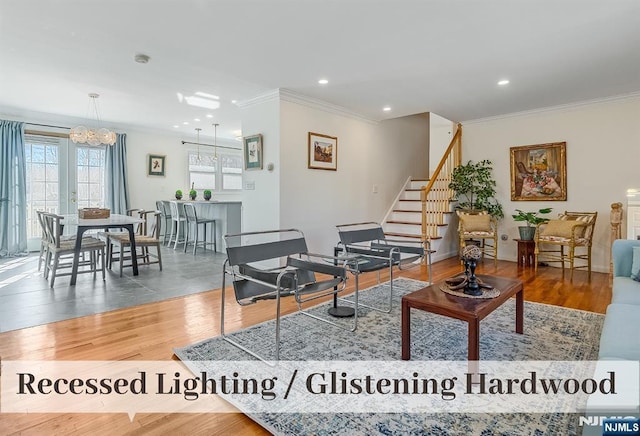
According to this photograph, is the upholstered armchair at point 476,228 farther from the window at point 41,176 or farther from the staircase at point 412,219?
the window at point 41,176

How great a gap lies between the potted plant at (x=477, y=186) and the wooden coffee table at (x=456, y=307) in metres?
3.73

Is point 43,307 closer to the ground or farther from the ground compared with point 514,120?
closer to the ground

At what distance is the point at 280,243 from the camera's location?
9.74ft

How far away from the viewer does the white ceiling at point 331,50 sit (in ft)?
8.39

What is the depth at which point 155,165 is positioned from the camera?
24.7 ft

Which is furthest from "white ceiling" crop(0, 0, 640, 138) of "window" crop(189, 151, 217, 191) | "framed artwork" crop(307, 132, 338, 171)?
"window" crop(189, 151, 217, 191)

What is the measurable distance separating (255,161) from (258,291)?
269cm

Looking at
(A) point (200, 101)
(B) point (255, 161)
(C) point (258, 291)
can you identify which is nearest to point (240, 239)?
(B) point (255, 161)

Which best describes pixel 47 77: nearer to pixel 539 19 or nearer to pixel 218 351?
pixel 218 351

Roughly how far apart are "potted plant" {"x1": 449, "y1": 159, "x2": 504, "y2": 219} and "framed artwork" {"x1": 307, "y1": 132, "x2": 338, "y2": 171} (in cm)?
231

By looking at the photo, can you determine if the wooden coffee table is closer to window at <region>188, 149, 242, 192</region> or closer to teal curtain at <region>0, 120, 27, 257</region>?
teal curtain at <region>0, 120, 27, 257</region>

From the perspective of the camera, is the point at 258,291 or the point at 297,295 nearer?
the point at 297,295

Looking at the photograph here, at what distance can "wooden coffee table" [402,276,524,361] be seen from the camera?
1.91 m

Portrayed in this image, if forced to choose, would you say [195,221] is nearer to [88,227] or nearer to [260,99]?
[88,227]
